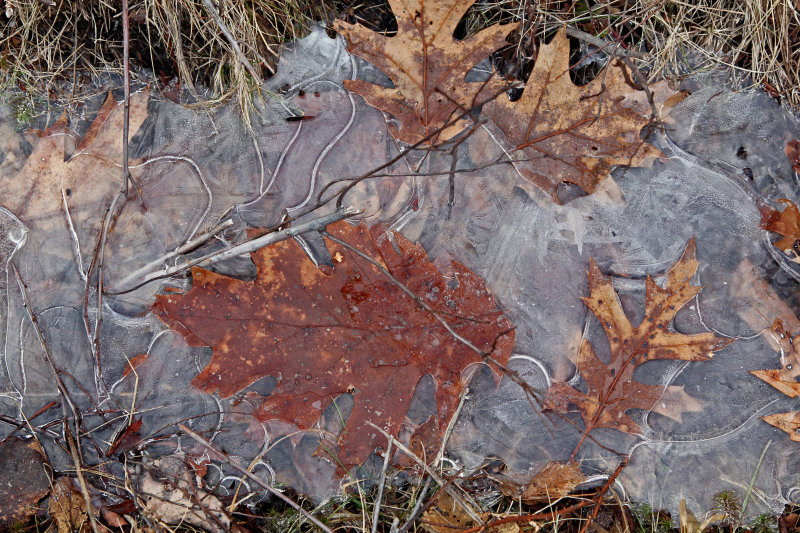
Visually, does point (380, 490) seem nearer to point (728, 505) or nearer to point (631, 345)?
point (631, 345)

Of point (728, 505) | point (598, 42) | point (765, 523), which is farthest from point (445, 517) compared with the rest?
point (598, 42)

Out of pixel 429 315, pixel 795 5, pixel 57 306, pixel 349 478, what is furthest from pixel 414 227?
pixel 795 5

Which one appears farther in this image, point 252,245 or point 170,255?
point 170,255

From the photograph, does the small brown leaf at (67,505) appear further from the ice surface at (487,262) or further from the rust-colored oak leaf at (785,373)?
the rust-colored oak leaf at (785,373)

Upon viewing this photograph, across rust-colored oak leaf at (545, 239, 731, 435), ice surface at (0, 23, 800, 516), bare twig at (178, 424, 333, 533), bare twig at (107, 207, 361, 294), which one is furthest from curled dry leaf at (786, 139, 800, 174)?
bare twig at (178, 424, 333, 533)

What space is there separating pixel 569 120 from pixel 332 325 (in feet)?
3.80

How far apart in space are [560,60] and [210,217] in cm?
145

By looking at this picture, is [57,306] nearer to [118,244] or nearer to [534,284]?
[118,244]

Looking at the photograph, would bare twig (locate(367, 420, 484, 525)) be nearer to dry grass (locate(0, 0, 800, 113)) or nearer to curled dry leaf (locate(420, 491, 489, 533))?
curled dry leaf (locate(420, 491, 489, 533))

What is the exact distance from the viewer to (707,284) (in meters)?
2.08

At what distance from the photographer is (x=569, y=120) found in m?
1.99

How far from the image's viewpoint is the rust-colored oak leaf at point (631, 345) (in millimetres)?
2035

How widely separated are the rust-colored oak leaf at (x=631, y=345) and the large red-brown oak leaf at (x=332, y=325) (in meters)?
0.48

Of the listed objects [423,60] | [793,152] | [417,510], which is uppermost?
[423,60]
